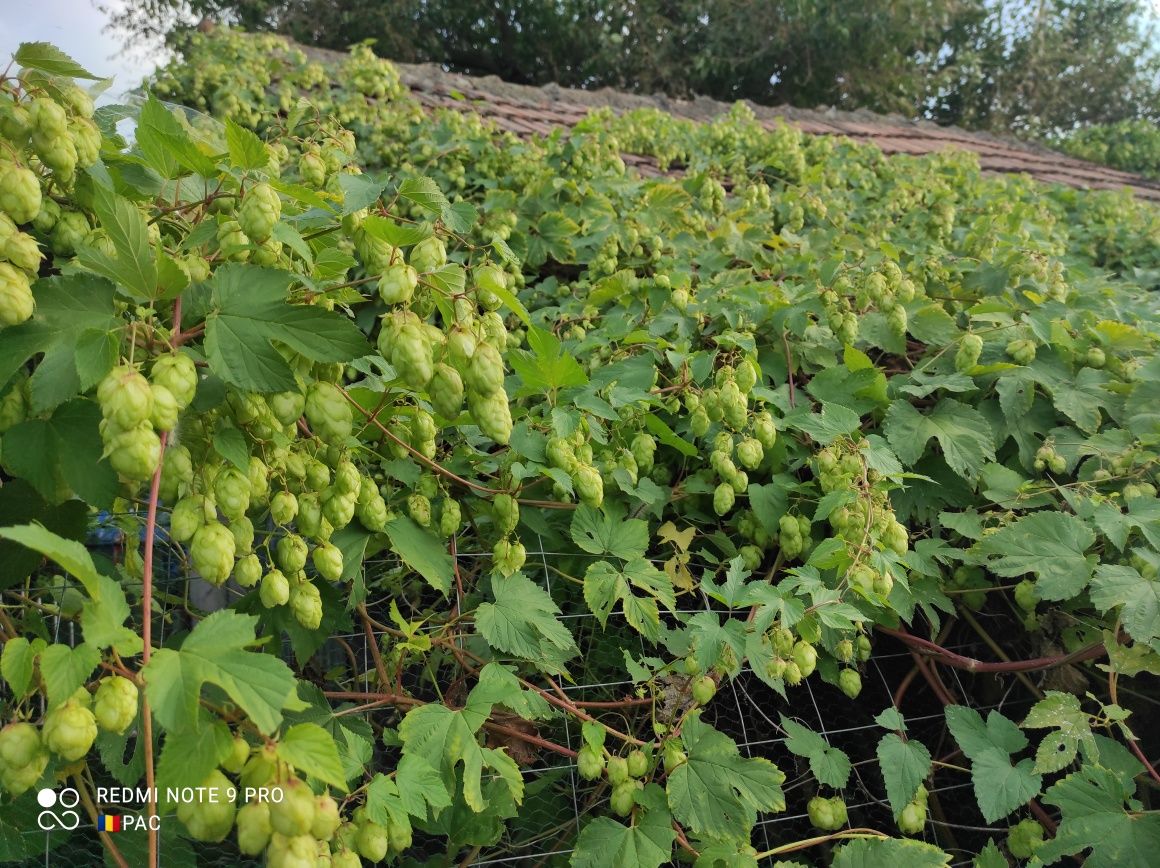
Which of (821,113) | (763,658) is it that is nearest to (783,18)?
(821,113)

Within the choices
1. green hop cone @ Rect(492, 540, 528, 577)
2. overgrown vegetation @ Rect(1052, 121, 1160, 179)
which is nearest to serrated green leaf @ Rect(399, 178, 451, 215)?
green hop cone @ Rect(492, 540, 528, 577)

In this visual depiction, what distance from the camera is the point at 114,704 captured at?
3.02 ft

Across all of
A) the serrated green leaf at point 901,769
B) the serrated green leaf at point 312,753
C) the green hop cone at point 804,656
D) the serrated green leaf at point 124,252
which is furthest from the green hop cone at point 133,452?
the serrated green leaf at point 901,769

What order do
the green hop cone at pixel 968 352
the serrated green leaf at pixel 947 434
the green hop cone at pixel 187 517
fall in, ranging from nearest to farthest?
the green hop cone at pixel 187 517 < the serrated green leaf at pixel 947 434 < the green hop cone at pixel 968 352

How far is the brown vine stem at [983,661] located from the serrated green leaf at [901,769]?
10.2 inches

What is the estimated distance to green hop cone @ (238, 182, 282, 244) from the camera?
110cm

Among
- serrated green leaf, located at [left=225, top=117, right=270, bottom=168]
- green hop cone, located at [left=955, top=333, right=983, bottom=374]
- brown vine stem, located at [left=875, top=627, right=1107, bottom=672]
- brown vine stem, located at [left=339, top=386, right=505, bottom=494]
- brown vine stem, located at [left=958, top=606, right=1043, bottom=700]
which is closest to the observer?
serrated green leaf, located at [left=225, top=117, right=270, bottom=168]

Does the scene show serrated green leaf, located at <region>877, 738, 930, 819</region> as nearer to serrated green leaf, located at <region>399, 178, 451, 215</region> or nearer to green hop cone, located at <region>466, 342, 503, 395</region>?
green hop cone, located at <region>466, 342, 503, 395</region>

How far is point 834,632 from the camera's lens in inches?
70.6

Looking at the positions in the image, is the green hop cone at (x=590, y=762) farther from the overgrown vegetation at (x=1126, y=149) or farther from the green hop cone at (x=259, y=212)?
the overgrown vegetation at (x=1126, y=149)

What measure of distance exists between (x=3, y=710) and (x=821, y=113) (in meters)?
8.57

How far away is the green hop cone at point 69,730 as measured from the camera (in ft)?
2.95

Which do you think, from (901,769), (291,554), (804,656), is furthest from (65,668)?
(901,769)

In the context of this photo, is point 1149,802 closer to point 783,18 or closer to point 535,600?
point 535,600
